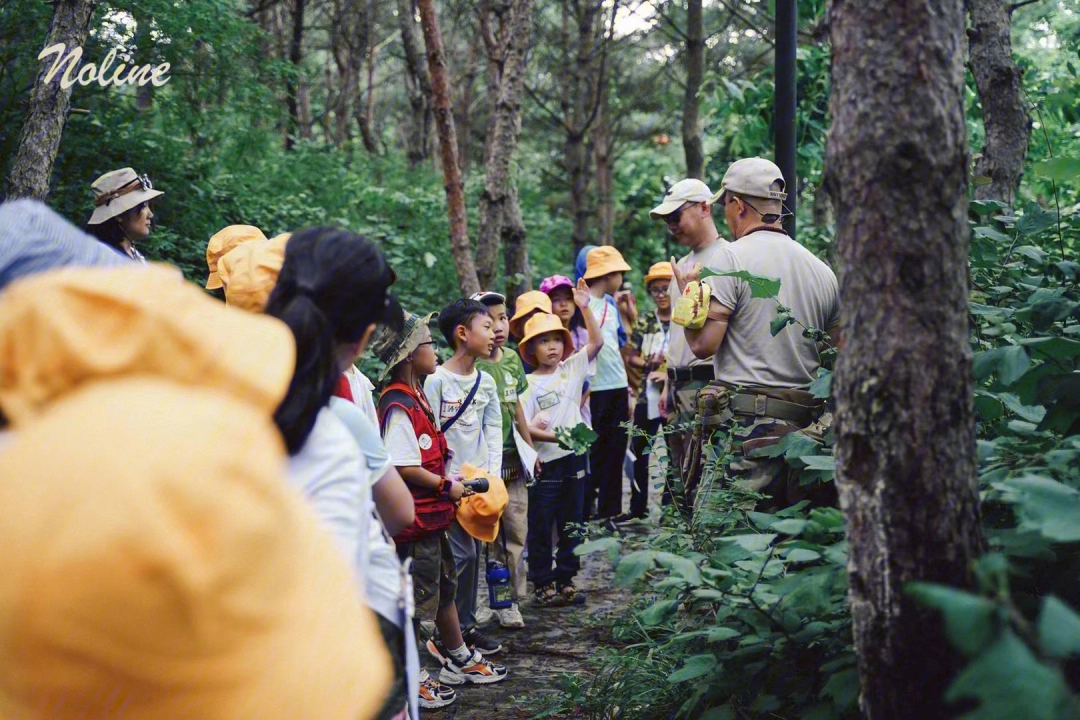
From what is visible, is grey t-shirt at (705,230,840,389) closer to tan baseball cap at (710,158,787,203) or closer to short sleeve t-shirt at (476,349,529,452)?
tan baseball cap at (710,158,787,203)

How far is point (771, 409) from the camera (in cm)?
497

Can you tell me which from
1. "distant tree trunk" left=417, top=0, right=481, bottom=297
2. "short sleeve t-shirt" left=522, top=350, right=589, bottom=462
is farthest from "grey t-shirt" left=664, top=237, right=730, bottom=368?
"distant tree trunk" left=417, top=0, right=481, bottom=297

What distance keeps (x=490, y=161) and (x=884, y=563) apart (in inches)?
319

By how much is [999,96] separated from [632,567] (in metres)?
4.85

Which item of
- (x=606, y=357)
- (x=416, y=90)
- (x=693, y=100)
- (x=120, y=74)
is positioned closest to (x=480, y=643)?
(x=606, y=357)

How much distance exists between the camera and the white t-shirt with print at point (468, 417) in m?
5.91

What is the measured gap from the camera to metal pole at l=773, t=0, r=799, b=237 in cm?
636

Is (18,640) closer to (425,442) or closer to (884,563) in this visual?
(884,563)

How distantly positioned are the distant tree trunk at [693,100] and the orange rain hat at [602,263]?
531 centimetres

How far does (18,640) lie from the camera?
1.46 m

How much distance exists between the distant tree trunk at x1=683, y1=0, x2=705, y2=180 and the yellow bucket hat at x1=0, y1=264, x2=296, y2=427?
1251cm

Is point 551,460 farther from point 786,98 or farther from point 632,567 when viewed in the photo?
point 632,567

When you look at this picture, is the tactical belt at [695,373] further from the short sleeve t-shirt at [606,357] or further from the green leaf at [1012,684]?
the green leaf at [1012,684]

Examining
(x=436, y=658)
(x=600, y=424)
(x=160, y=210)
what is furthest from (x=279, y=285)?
(x=160, y=210)
